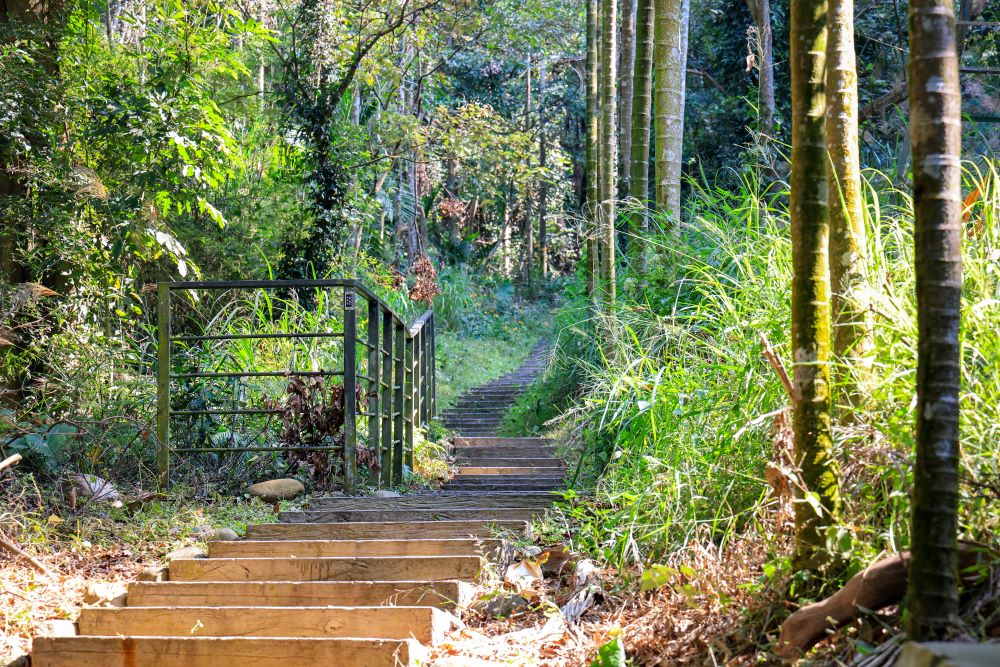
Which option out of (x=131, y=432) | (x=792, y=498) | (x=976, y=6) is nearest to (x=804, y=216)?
(x=792, y=498)

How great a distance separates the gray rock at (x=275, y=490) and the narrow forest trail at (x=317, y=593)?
1.55 feet

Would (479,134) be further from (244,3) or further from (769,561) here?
(769,561)

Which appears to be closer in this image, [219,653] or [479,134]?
[219,653]

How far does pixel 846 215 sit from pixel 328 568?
236 centimetres

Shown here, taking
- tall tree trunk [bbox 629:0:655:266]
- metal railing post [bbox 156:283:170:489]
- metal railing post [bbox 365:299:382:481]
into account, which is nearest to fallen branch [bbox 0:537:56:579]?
metal railing post [bbox 156:283:170:489]

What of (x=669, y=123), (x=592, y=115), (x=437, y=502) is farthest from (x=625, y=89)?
(x=437, y=502)

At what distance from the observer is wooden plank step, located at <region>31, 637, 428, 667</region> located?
110 inches

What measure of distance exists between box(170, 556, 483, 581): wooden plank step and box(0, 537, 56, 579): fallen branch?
541 millimetres

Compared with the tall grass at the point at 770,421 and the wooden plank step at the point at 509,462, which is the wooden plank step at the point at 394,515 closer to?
the tall grass at the point at 770,421

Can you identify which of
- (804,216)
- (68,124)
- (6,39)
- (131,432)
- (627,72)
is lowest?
(131,432)

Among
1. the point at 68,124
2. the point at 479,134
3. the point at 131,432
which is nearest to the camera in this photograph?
the point at 131,432

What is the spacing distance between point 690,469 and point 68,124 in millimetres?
5608

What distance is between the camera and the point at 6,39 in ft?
20.8

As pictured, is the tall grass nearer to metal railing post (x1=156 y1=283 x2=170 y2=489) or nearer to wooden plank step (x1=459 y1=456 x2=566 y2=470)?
metal railing post (x1=156 y1=283 x2=170 y2=489)
